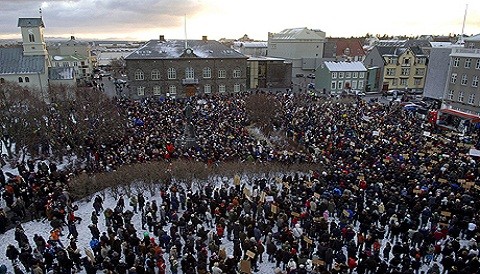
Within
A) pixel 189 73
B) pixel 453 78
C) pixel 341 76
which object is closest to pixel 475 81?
pixel 453 78

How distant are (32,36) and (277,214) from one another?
48.9 meters

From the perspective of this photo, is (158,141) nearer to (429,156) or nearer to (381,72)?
(429,156)

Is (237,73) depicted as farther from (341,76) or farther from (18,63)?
(18,63)

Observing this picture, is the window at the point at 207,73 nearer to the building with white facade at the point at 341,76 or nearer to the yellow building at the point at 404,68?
the building with white facade at the point at 341,76

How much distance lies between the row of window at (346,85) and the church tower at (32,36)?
43467 millimetres

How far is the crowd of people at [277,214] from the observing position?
13578 millimetres

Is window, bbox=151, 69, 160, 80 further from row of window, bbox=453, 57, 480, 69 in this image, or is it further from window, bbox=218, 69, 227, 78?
row of window, bbox=453, 57, 480, 69

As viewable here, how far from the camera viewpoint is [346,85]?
192ft

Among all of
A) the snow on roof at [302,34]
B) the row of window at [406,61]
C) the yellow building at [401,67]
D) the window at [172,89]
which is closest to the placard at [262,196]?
the window at [172,89]

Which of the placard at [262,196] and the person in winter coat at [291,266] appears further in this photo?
A: the placard at [262,196]

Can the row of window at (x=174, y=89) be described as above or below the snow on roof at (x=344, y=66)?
below

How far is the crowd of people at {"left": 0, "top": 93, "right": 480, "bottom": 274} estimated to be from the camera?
44.5ft

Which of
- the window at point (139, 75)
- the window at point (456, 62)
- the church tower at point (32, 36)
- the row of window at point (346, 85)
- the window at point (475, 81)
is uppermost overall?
the church tower at point (32, 36)

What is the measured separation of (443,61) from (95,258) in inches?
2180
